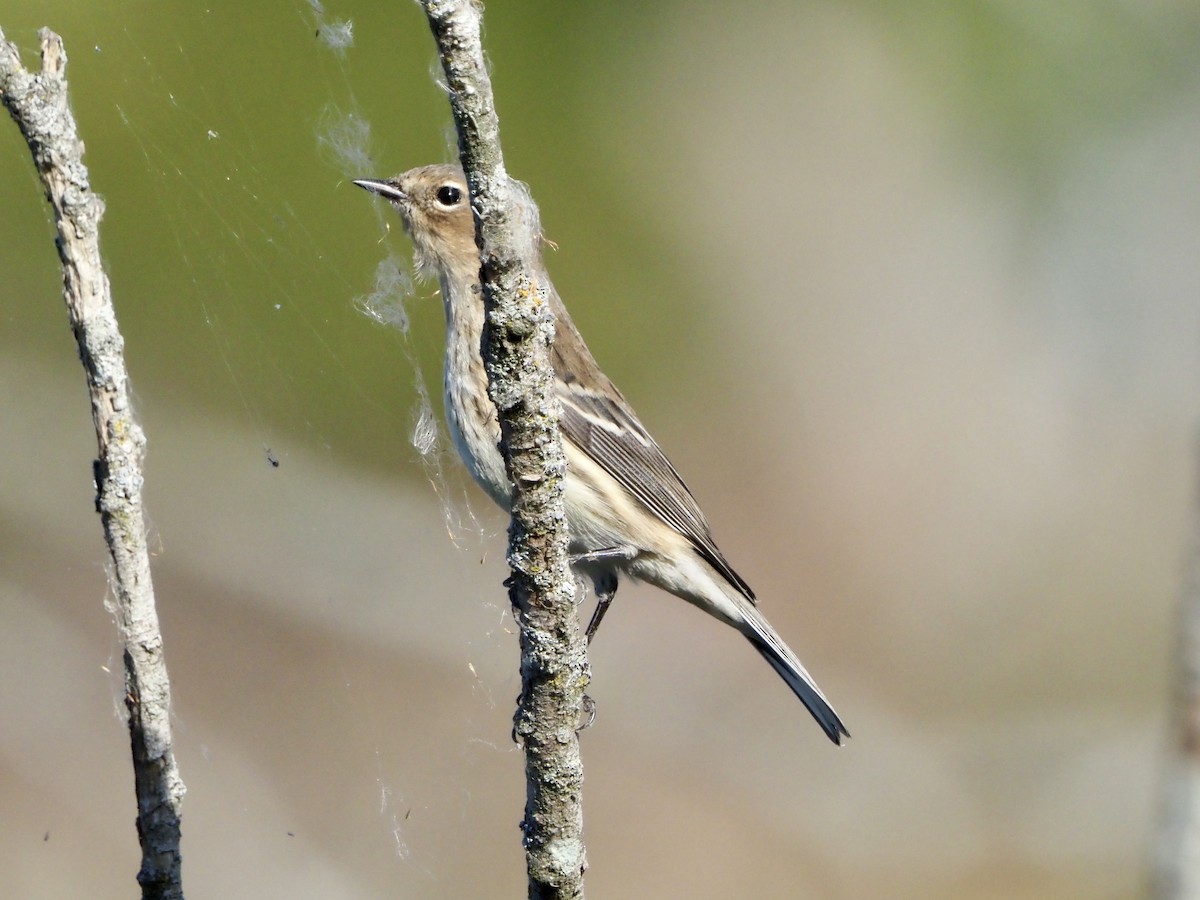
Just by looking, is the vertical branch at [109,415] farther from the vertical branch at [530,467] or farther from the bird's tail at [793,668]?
the bird's tail at [793,668]

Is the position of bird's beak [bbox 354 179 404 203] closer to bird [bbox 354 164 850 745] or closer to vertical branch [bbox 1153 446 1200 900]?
bird [bbox 354 164 850 745]

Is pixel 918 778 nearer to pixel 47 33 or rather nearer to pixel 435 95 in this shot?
pixel 435 95

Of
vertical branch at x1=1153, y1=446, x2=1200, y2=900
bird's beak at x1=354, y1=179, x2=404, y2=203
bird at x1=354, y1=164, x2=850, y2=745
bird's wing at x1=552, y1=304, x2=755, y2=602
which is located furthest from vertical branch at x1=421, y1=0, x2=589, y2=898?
bird's beak at x1=354, y1=179, x2=404, y2=203

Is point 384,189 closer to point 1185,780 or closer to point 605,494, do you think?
point 605,494

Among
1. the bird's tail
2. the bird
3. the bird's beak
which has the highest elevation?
the bird's beak

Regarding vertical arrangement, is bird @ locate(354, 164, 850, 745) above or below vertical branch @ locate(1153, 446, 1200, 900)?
above

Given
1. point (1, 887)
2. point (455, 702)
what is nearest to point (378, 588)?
point (455, 702)
